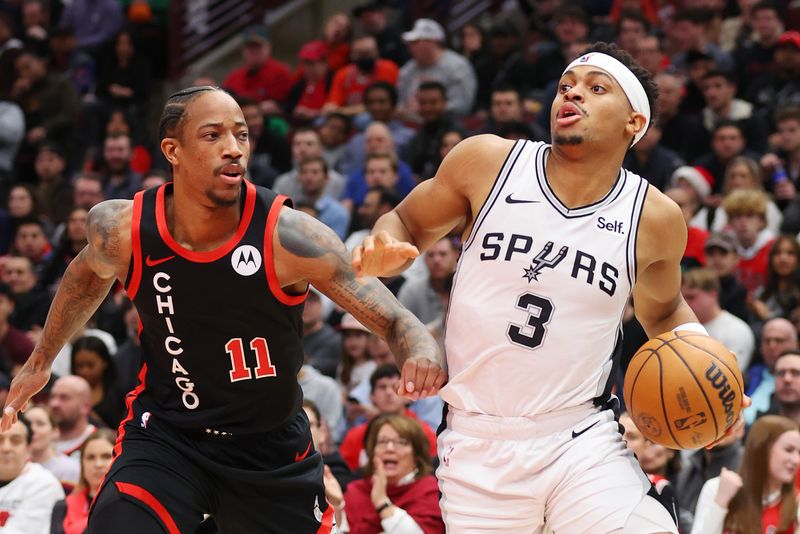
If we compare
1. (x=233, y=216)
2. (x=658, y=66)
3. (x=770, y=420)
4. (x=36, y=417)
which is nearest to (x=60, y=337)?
(x=233, y=216)

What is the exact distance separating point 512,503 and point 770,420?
308 cm

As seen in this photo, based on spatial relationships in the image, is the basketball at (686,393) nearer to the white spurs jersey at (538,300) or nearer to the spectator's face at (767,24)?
the white spurs jersey at (538,300)

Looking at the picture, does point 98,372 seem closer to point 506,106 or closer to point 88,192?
point 88,192

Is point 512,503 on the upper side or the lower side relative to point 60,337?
lower

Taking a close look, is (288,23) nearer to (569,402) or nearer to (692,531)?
(692,531)

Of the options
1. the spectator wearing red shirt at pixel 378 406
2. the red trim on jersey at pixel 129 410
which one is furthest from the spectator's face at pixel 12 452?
the red trim on jersey at pixel 129 410

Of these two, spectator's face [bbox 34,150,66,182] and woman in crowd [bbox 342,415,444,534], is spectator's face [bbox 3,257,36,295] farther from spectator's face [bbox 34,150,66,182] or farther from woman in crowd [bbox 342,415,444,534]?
woman in crowd [bbox 342,415,444,534]

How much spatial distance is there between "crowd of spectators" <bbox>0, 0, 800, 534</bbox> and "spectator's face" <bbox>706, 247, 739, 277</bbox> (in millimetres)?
15

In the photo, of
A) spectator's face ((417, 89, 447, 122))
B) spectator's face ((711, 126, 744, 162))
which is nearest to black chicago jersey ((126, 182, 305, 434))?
spectator's face ((711, 126, 744, 162))

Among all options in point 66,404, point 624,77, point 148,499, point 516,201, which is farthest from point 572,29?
point 148,499

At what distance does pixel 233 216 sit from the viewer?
5137 mm

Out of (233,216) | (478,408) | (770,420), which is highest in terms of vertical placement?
(233,216)

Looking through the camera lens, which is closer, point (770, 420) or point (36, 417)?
point (770, 420)

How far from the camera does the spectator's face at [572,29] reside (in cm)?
1360
